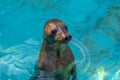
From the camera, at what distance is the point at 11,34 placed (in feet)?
26.3

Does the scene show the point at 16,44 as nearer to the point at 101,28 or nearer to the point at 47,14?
the point at 47,14

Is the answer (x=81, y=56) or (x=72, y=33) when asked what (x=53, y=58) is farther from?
(x=72, y=33)

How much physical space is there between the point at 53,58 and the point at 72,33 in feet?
8.07

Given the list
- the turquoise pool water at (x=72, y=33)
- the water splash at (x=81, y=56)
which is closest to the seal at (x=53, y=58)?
the turquoise pool water at (x=72, y=33)

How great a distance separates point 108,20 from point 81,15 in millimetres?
644

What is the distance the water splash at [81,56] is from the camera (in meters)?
7.16

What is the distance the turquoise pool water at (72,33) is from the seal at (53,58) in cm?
123

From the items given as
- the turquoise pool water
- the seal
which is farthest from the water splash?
the seal

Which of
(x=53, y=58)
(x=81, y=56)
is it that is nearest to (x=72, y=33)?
(x=81, y=56)

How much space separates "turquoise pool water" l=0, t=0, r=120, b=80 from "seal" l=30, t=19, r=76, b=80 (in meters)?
1.23

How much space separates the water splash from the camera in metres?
7.16

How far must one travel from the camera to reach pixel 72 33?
26.1 ft

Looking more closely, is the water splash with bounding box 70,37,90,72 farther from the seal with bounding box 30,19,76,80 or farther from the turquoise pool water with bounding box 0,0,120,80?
the seal with bounding box 30,19,76,80

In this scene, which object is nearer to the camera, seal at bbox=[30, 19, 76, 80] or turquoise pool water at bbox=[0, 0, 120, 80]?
seal at bbox=[30, 19, 76, 80]
